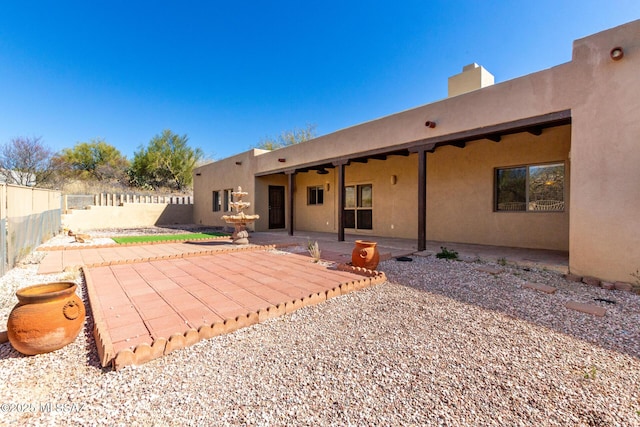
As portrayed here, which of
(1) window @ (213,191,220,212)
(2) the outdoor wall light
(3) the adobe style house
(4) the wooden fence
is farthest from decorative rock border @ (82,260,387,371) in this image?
(4) the wooden fence

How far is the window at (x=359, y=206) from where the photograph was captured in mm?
10914

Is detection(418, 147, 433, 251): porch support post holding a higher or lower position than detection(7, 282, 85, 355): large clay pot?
higher

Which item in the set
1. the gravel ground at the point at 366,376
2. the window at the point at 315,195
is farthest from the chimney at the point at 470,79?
the gravel ground at the point at 366,376

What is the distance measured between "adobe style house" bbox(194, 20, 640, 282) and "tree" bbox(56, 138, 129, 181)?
59.5 feet

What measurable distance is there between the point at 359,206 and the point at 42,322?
986 cm

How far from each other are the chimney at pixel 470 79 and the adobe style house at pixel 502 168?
0.14ft

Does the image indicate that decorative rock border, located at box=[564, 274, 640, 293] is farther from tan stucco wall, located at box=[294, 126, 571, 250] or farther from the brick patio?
the brick patio

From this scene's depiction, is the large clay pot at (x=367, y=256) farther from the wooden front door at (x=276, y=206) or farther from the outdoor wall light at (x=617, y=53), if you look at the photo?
the wooden front door at (x=276, y=206)

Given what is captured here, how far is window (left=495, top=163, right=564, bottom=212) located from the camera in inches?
269

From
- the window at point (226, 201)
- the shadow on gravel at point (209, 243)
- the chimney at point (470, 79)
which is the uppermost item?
the chimney at point (470, 79)

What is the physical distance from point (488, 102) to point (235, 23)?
13.0 m

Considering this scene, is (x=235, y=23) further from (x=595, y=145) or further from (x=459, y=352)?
(x=459, y=352)

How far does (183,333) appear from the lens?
2.61m

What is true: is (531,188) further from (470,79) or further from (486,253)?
(470,79)
